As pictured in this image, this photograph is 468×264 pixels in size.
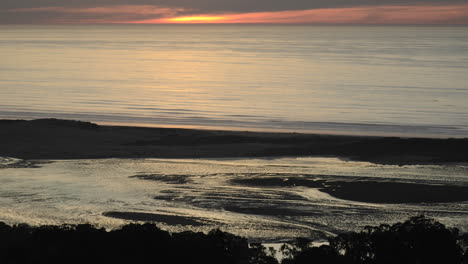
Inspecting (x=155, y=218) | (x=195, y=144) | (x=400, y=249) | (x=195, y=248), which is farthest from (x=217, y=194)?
(x=400, y=249)

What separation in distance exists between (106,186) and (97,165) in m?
3.97

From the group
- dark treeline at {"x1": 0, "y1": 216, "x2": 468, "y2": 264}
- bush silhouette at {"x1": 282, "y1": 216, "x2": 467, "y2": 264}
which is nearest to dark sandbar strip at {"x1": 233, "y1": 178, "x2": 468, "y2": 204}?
bush silhouette at {"x1": 282, "y1": 216, "x2": 467, "y2": 264}

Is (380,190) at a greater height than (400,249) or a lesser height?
greater

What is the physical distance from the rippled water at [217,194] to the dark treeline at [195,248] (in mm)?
6498

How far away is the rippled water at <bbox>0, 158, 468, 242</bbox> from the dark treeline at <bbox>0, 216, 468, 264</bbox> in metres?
6.50

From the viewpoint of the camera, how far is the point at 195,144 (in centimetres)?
3728

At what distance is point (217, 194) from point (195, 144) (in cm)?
983

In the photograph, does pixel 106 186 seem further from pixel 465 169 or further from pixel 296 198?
pixel 465 169

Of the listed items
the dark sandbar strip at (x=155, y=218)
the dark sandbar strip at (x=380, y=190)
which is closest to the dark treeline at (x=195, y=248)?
the dark sandbar strip at (x=155, y=218)

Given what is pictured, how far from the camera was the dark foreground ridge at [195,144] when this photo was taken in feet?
114

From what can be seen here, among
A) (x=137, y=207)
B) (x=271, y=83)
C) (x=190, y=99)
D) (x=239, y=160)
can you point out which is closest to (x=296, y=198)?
(x=137, y=207)

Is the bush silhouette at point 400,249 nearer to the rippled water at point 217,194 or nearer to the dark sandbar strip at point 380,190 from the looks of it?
the rippled water at point 217,194

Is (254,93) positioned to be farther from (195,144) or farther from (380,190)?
(380,190)

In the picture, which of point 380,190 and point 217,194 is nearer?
point 217,194
